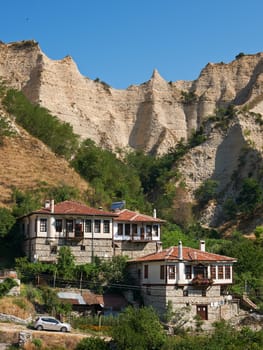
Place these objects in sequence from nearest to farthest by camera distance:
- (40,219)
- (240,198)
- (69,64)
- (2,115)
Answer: (40,219) → (2,115) → (240,198) → (69,64)

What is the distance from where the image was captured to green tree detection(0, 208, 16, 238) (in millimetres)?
52016

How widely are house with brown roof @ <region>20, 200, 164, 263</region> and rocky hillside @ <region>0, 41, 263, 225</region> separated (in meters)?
31.6

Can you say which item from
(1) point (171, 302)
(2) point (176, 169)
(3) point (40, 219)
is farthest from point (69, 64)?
(1) point (171, 302)

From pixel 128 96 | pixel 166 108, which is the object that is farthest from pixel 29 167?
pixel 166 108

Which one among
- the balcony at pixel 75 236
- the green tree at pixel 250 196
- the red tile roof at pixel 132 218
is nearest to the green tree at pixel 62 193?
the red tile roof at pixel 132 218

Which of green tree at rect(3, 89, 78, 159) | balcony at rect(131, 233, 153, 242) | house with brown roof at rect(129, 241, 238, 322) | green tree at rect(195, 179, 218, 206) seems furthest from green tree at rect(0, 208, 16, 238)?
green tree at rect(195, 179, 218, 206)

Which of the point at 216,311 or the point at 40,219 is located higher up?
the point at 40,219

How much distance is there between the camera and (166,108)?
108062mm

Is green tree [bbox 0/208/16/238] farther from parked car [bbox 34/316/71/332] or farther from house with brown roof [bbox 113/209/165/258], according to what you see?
parked car [bbox 34/316/71/332]

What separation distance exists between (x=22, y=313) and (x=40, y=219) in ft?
29.3

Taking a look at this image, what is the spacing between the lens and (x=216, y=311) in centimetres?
4641

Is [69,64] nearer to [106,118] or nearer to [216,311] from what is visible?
[106,118]

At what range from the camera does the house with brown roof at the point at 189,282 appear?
150 feet

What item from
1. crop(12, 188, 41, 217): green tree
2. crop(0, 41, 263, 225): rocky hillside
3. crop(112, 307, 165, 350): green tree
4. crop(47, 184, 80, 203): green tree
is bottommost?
crop(112, 307, 165, 350): green tree
